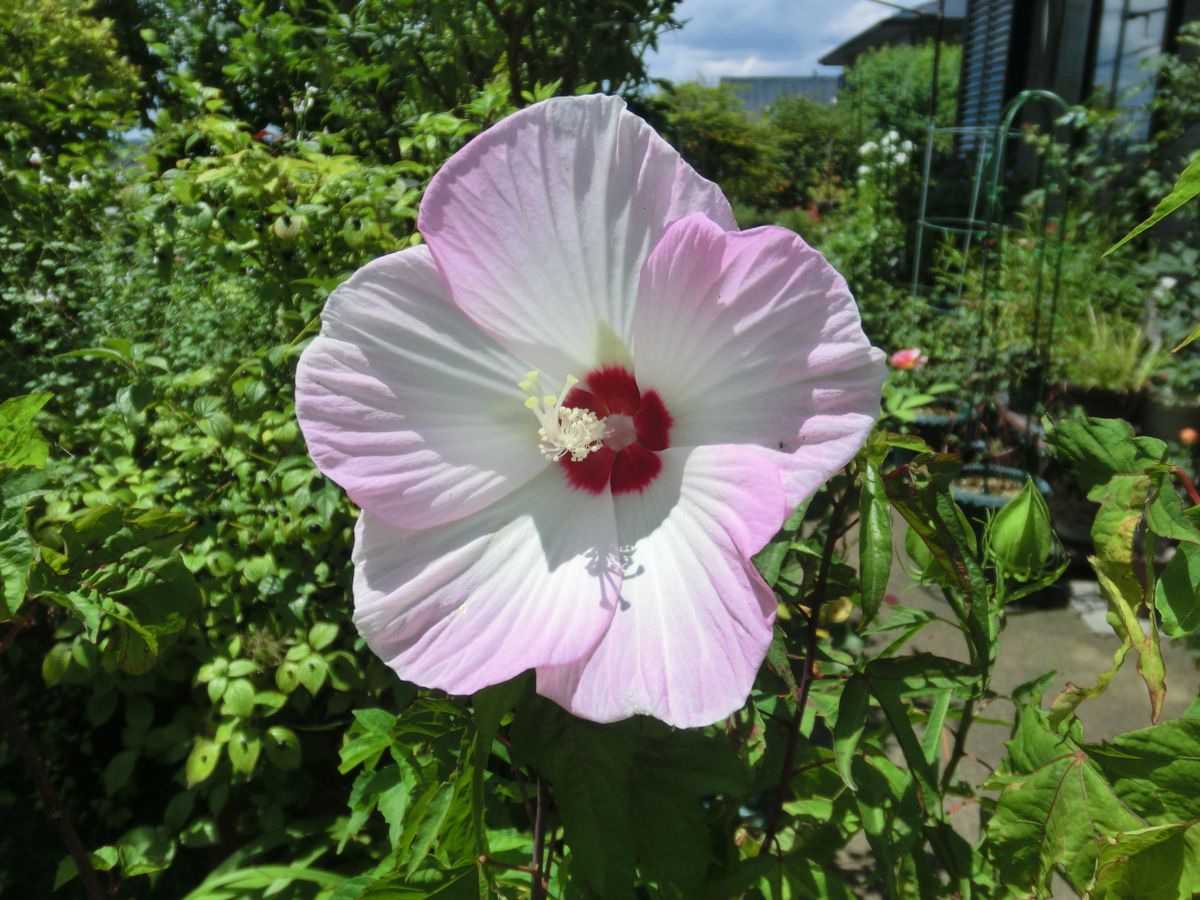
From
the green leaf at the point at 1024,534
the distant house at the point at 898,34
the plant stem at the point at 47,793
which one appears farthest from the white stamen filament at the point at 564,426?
the distant house at the point at 898,34

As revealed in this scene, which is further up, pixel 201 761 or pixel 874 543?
pixel 874 543

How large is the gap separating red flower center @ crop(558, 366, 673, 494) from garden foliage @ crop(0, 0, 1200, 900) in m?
0.15

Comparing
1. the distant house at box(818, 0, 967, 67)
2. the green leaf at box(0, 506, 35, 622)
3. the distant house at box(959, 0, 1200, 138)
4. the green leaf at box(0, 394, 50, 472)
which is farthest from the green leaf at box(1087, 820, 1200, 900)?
the distant house at box(818, 0, 967, 67)

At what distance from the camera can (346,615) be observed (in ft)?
5.46

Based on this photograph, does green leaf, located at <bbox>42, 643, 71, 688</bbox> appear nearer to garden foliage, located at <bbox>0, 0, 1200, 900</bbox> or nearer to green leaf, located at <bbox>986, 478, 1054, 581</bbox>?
garden foliage, located at <bbox>0, 0, 1200, 900</bbox>

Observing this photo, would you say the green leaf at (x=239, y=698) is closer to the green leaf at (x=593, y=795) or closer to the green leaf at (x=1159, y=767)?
the green leaf at (x=593, y=795)

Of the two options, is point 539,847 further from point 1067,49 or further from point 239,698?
point 1067,49

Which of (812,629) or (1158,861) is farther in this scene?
(812,629)

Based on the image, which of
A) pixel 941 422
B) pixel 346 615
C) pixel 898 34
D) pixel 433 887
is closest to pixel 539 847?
pixel 433 887

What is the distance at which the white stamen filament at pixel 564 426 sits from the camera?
0.79 meters

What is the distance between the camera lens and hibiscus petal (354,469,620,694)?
0.69 meters

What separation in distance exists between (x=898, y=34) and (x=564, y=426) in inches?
1060

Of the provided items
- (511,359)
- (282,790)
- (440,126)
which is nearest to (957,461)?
(511,359)

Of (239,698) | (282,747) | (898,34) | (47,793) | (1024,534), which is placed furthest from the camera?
(898,34)
